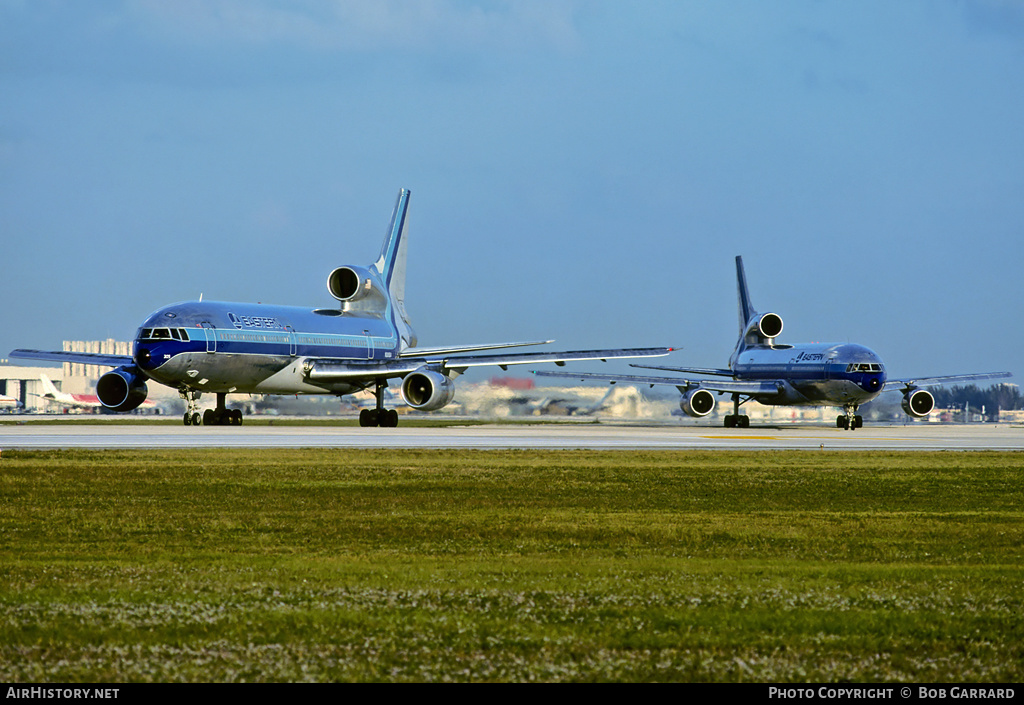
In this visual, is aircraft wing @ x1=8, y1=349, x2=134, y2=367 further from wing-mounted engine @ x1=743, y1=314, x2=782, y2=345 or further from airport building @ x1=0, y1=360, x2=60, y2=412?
airport building @ x1=0, y1=360, x2=60, y2=412

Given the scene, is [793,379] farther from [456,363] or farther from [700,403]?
[456,363]

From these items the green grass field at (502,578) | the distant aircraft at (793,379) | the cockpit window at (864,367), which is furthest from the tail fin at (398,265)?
the green grass field at (502,578)

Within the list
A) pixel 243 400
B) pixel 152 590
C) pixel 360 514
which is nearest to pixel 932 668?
pixel 152 590

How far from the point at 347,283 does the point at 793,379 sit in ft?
85.5

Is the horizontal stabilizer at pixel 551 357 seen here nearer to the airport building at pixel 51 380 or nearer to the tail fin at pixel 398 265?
the tail fin at pixel 398 265

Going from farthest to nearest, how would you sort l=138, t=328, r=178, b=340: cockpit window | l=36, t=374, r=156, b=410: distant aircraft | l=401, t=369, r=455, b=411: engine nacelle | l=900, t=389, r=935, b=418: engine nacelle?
l=36, t=374, r=156, b=410: distant aircraft < l=900, t=389, r=935, b=418: engine nacelle < l=401, t=369, r=455, b=411: engine nacelle < l=138, t=328, r=178, b=340: cockpit window

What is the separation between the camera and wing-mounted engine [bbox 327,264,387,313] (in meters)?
60.4

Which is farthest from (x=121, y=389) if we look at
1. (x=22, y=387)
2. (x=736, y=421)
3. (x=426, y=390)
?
(x=22, y=387)

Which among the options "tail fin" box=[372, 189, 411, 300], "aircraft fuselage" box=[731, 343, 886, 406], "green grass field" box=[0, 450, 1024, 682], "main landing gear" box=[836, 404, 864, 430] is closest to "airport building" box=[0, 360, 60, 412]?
"tail fin" box=[372, 189, 411, 300]

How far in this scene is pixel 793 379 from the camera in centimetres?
6719

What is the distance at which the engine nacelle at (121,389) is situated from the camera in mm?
48938
